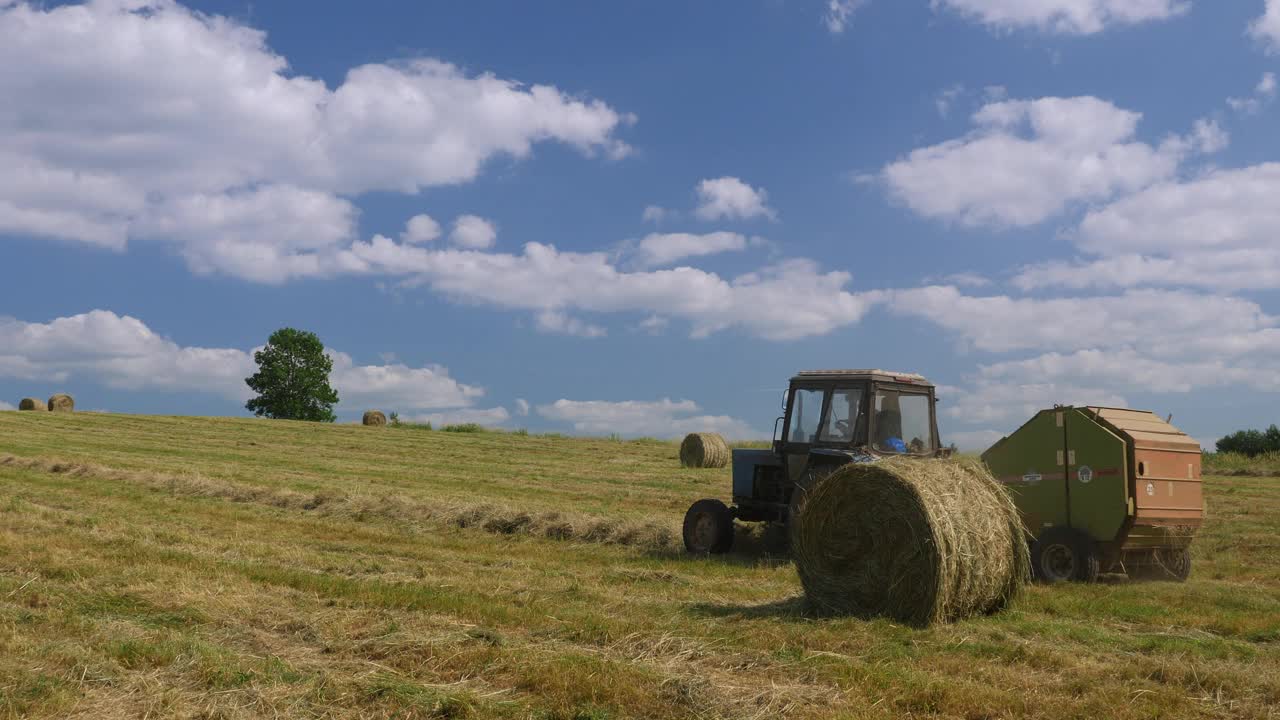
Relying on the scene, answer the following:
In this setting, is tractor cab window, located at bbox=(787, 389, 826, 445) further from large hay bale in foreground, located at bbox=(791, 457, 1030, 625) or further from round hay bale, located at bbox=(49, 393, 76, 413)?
round hay bale, located at bbox=(49, 393, 76, 413)

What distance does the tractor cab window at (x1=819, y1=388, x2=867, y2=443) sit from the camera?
1177 centimetres

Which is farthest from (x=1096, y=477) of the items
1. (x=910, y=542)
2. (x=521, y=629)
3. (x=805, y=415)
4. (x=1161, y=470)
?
(x=521, y=629)

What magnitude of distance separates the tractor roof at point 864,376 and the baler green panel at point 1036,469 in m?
1.26

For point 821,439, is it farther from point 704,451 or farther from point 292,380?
point 292,380

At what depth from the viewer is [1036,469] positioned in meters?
11.9

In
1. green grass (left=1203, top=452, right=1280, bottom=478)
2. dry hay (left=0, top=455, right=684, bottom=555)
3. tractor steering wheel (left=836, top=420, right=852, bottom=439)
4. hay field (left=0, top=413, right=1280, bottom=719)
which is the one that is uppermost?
tractor steering wheel (left=836, top=420, right=852, bottom=439)

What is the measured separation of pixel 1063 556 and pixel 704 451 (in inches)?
664

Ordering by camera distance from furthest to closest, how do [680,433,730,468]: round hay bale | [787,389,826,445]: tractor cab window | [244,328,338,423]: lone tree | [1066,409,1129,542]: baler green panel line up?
1. [244,328,338,423]: lone tree
2. [680,433,730,468]: round hay bale
3. [787,389,826,445]: tractor cab window
4. [1066,409,1129,542]: baler green panel

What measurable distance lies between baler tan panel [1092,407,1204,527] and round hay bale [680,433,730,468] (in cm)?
1663

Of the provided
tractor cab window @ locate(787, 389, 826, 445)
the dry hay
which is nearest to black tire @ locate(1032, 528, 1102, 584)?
tractor cab window @ locate(787, 389, 826, 445)

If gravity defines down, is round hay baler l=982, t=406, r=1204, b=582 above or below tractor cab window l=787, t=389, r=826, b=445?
below

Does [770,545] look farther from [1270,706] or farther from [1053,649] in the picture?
[1270,706]

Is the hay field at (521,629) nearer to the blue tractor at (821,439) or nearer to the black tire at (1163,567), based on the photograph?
the black tire at (1163,567)

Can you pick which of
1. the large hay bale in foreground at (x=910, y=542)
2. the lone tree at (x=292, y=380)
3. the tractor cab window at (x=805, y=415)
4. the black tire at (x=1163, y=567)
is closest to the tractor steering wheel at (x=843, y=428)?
the tractor cab window at (x=805, y=415)
